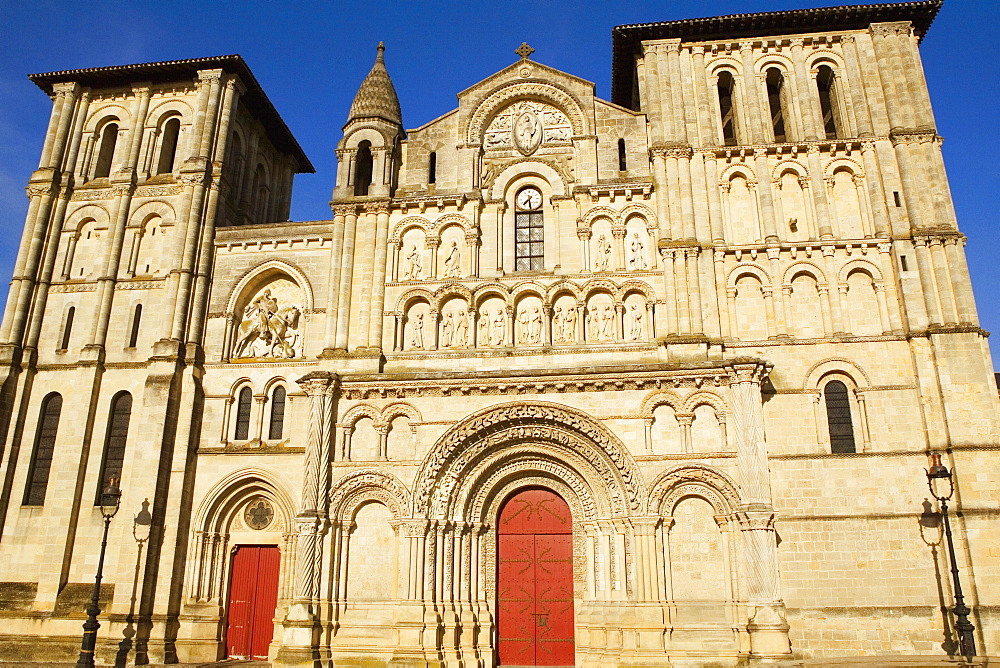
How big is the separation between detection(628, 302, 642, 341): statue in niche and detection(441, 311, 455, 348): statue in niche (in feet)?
15.0

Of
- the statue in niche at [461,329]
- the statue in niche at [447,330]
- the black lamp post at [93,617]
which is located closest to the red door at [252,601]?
the black lamp post at [93,617]

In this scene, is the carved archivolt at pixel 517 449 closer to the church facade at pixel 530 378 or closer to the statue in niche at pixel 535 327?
the church facade at pixel 530 378

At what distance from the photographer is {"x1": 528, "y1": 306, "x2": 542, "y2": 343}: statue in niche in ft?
64.3

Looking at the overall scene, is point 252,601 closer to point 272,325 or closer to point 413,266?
point 272,325

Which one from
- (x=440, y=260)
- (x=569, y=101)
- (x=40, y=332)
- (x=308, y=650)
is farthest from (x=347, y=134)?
(x=308, y=650)

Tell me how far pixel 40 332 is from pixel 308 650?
12.5 meters

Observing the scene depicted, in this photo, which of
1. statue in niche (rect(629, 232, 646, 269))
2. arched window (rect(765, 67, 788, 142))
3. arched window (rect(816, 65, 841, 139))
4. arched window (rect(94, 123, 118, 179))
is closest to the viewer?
statue in niche (rect(629, 232, 646, 269))

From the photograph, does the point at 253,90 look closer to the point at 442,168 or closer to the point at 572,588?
the point at 442,168

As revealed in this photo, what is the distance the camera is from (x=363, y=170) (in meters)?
22.9

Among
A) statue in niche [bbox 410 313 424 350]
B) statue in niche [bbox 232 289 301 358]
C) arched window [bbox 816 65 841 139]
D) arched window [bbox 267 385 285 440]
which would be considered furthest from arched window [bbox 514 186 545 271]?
arched window [bbox 816 65 841 139]

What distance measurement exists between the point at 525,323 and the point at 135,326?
11232 millimetres

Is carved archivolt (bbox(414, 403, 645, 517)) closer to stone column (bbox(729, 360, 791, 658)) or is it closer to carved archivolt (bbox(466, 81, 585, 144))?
stone column (bbox(729, 360, 791, 658))

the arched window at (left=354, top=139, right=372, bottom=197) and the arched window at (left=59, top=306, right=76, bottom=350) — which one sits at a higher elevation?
the arched window at (left=354, top=139, right=372, bottom=197)

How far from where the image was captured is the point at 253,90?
25438 millimetres
